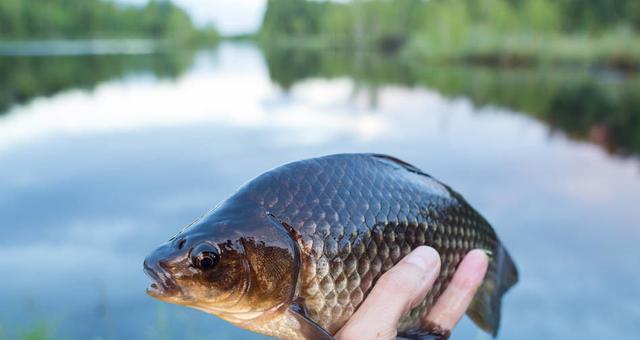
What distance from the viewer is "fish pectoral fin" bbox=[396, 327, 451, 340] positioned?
1.91m

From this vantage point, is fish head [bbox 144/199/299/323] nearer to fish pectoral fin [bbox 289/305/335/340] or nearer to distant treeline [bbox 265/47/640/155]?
fish pectoral fin [bbox 289/305/335/340]

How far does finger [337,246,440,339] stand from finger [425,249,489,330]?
33 cm

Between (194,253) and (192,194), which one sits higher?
(194,253)

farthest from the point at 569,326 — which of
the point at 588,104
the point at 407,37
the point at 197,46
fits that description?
the point at 197,46

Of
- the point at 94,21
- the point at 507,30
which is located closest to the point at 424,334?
the point at 507,30

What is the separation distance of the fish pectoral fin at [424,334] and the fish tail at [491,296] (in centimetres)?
34

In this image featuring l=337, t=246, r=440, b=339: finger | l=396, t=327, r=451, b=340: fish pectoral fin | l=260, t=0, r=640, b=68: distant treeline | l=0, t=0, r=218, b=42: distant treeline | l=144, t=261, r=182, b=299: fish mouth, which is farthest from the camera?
l=0, t=0, r=218, b=42: distant treeline

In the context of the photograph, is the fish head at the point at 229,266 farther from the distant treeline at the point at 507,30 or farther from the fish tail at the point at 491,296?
the distant treeline at the point at 507,30

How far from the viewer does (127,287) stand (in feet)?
21.0

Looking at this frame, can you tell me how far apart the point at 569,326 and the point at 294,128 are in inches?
416

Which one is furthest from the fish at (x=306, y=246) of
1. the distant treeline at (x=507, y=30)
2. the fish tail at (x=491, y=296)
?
the distant treeline at (x=507, y=30)

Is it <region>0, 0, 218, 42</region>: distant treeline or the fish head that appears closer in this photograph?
the fish head

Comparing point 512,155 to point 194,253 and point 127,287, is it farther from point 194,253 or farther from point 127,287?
point 194,253

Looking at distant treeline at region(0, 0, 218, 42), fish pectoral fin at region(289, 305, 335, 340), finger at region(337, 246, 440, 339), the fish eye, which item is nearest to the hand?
finger at region(337, 246, 440, 339)
